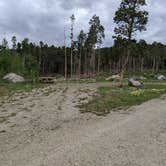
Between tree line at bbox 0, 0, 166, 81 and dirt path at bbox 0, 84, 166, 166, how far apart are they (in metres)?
22.2

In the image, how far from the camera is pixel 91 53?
9688 centimetres

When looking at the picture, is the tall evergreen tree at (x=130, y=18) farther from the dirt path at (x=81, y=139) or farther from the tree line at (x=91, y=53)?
the dirt path at (x=81, y=139)

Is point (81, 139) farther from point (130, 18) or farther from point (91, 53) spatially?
point (91, 53)

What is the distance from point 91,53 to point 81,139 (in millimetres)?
86771

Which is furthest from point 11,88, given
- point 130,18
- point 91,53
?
point 91,53

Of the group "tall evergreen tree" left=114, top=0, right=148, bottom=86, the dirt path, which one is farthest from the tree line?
the dirt path

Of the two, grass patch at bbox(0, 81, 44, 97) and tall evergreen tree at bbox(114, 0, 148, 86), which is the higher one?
tall evergreen tree at bbox(114, 0, 148, 86)

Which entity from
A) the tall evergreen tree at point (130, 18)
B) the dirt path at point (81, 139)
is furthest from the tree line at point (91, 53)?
the dirt path at point (81, 139)

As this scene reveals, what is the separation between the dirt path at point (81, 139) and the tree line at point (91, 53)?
72.9ft

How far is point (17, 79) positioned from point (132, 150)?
44.7 m

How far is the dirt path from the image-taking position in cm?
853

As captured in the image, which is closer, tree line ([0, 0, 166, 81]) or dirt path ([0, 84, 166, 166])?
dirt path ([0, 84, 166, 166])

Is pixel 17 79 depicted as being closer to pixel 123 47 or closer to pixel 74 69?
Answer: pixel 123 47

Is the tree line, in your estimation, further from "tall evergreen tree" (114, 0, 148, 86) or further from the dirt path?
the dirt path
